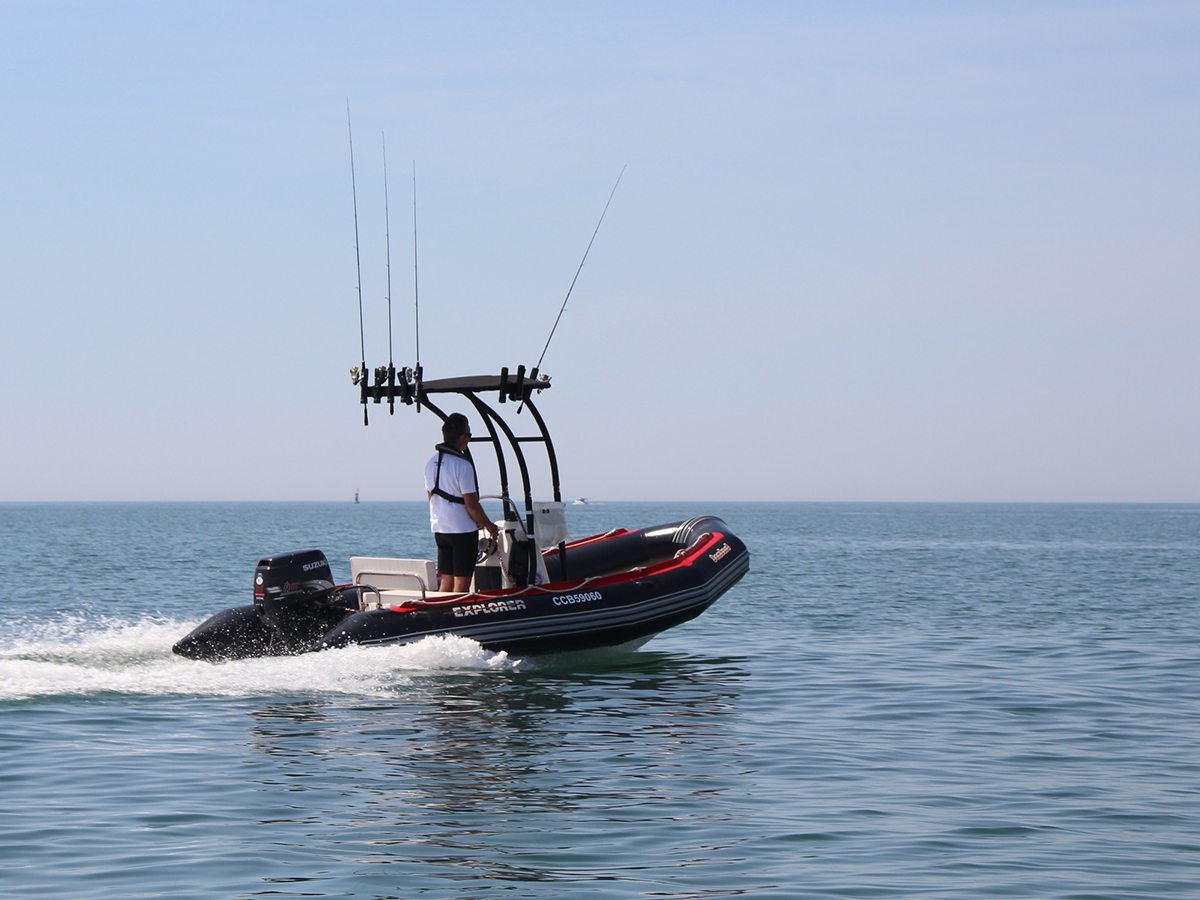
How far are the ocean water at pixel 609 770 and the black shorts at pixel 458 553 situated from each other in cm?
59

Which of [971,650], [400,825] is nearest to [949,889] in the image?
[400,825]

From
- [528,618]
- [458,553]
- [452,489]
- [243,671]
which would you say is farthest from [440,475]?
[243,671]

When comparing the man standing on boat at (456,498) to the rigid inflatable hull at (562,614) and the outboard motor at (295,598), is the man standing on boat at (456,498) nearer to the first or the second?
the rigid inflatable hull at (562,614)

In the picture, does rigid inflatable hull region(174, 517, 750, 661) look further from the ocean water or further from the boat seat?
the boat seat

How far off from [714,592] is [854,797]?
14.0ft

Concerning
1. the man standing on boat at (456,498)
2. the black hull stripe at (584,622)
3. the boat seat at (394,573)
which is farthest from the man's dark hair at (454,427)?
the black hull stripe at (584,622)

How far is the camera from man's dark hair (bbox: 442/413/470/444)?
8.95 metres

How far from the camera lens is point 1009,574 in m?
24.9

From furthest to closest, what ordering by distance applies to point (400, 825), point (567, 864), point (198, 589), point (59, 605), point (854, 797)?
point (198, 589) → point (59, 605) → point (854, 797) → point (400, 825) → point (567, 864)

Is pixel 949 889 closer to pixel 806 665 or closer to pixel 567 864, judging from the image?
pixel 567 864

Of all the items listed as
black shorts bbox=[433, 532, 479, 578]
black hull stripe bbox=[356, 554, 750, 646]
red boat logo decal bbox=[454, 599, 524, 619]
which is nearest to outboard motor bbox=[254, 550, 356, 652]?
black hull stripe bbox=[356, 554, 750, 646]

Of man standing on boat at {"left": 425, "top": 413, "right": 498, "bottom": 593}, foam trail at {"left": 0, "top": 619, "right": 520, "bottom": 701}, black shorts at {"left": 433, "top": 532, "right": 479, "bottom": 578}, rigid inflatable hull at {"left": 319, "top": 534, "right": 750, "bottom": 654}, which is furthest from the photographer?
black shorts at {"left": 433, "top": 532, "right": 479, "bottom": 578}

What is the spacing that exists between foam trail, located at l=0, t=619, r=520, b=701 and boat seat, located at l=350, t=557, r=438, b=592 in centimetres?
69

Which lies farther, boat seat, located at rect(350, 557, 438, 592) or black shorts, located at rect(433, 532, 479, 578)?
boat seat, located at rect(350, 557, 438, 592)
